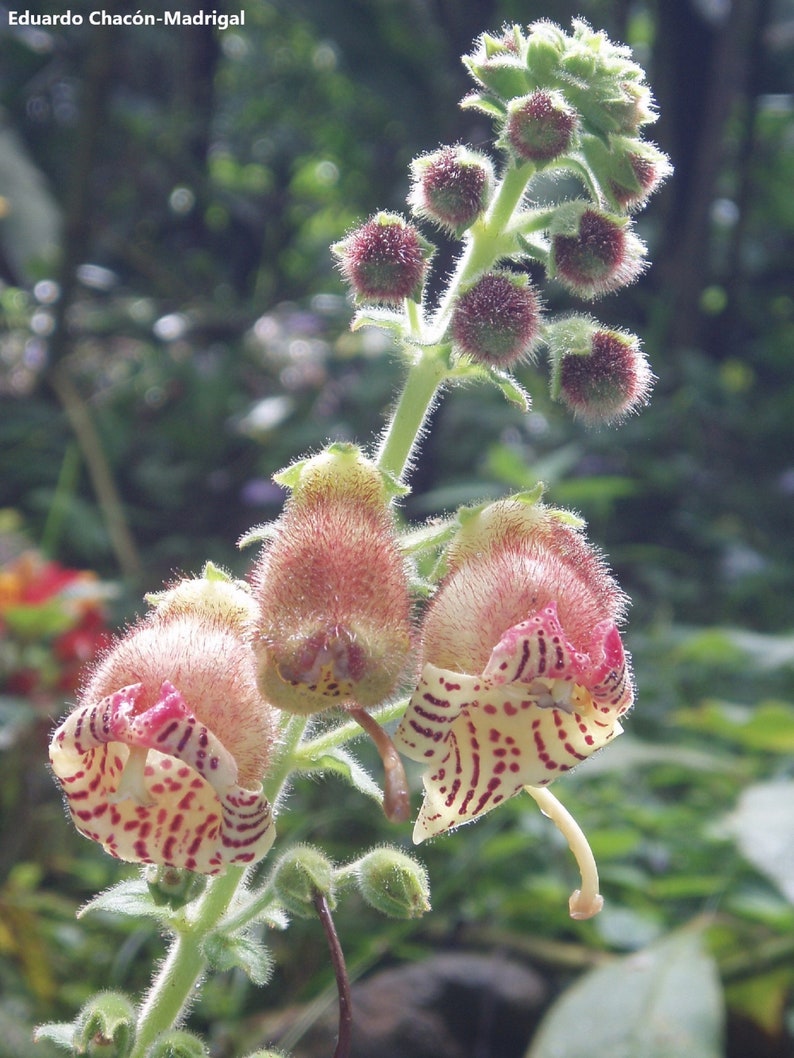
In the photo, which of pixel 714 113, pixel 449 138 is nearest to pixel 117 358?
pixel 449 138

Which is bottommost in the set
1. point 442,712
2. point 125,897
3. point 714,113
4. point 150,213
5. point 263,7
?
point 125,897

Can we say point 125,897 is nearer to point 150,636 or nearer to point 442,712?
point 150,636

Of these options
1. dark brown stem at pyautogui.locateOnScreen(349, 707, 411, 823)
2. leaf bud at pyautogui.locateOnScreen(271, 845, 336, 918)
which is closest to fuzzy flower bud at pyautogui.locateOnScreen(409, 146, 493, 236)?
dark brown stem at pyautogui.locateOnScreen(349, 707, 411, 823)

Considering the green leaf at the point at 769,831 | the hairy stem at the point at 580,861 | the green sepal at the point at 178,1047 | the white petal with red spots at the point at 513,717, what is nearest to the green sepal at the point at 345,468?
the white petal with red spots at the point at 513,717

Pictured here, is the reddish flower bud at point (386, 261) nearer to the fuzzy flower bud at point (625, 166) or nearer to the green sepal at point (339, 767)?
the fuzzy flower bud at point (625, 166)

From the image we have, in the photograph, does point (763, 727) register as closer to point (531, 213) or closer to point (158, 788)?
point (531, 213)

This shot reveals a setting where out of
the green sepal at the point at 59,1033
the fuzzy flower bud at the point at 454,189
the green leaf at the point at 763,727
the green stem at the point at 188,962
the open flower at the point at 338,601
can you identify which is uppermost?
the fuzzy flower bud at the point at 454,189

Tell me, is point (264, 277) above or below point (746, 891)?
above
